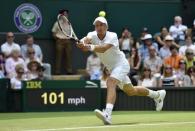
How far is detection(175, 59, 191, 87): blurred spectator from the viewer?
1805 cm

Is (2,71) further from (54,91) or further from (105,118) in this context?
(105,118)

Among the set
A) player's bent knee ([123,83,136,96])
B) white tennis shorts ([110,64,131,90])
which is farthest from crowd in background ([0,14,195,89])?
white tennis shorts ([110,64,131,90])

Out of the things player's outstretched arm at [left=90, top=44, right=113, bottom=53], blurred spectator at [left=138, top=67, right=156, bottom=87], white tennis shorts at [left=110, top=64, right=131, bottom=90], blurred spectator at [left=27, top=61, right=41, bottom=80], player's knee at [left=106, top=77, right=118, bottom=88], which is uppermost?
player's outstretched arm at [left=90, top=44, right=113, bottom=53]

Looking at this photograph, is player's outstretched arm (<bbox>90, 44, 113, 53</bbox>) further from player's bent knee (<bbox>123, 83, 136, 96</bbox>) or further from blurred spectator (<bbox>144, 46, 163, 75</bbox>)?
blurred spectator (<bbox>144, 46, 163, 75</bbox>)

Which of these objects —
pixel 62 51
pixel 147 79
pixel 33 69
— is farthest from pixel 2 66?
pixel 147 79

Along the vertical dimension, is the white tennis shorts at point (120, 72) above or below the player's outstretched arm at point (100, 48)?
below

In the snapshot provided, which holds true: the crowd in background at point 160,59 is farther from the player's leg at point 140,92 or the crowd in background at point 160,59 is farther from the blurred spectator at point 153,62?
the player's leg at point 140,92

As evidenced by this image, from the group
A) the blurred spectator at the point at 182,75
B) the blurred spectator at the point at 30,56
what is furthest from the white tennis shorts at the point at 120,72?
the blurred spectator at the point at 30,56

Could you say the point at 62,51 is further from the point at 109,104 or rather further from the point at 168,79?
the point at 109,104

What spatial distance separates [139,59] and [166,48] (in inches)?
42.0

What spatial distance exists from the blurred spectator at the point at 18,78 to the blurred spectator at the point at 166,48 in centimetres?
A: 465

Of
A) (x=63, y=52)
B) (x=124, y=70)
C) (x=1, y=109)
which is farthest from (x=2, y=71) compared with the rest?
(x=124, y=70)

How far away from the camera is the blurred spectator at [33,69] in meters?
17.6

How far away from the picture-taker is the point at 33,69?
58.0ft
